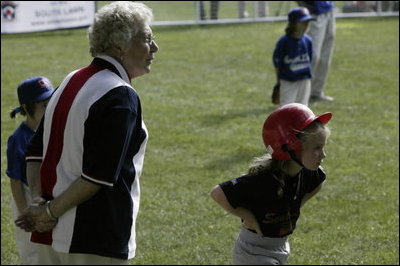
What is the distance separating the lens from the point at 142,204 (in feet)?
26.6

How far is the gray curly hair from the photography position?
3678 mm

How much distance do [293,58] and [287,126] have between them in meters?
6.22

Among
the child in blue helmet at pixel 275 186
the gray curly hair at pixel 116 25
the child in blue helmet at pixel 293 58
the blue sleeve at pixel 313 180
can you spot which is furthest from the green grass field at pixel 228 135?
the gray curly hair at pixel 116 25

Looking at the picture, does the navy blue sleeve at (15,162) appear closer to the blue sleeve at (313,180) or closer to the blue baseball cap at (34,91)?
the blue baseball cap at (34,91)

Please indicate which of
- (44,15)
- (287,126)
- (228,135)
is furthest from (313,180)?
(44,15)

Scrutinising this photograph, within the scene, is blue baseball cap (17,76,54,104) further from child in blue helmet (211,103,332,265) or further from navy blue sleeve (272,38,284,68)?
navy blue sleeve (272,38,284,68)

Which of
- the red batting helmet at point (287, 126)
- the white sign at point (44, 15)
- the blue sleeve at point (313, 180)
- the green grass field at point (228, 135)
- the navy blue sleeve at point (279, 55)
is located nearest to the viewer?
the red batting helmet at point (287, 126)

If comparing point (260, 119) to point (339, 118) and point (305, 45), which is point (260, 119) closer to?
point (339, 118)

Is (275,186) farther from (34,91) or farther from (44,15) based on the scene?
(44,15)

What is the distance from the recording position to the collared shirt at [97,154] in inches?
138

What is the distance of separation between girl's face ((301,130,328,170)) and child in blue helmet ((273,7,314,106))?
19.7 feet

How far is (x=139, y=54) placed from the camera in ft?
12.4

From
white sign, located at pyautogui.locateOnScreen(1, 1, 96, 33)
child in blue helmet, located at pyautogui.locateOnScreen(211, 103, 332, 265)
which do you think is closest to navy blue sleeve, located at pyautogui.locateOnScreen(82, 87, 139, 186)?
child in blue helmet, located at pyautogui.locateOnScreen(211, 103, 332, 265)

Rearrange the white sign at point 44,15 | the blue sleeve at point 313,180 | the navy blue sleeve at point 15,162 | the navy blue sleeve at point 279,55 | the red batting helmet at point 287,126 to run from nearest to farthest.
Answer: the red batting helmet at point 287,126 < the blue sleeve at point 313,180 < the navy blue sleeve at point 15,162 < the navy blue sleeve at point 279,55 < the white sign at point 44,15
